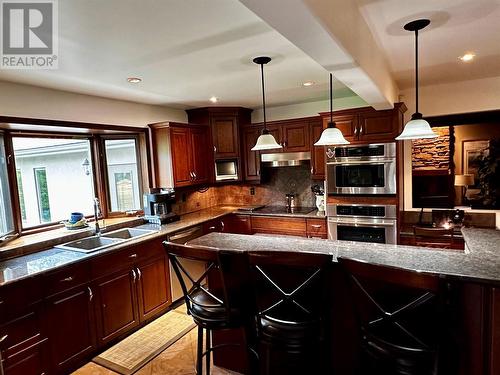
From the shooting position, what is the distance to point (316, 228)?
158 inches

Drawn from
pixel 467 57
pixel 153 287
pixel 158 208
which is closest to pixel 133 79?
pixel 158 208

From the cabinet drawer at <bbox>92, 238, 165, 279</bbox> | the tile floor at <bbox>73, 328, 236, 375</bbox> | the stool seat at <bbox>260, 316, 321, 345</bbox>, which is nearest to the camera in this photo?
the stool seat at <bbox>260, 316, 321, 345</bbox>

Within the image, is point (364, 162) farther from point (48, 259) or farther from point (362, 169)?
point (48, 259)

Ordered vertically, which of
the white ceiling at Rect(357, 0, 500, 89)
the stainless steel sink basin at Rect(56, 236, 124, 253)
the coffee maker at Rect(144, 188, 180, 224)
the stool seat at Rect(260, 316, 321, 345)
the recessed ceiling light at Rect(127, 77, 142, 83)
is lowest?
the stool seat at Rect(260, 316, 321, 345)

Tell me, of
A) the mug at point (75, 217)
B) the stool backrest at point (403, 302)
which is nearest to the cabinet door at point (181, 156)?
the mug at point (75, 217)

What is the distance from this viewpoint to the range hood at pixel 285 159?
4.27 meters

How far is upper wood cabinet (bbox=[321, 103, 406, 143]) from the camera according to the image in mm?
3430

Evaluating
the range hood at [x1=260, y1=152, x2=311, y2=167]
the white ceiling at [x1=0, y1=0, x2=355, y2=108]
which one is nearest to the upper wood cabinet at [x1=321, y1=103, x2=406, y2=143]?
the white ceiling at [x1=0, y1=0, x2=355, y2=108]

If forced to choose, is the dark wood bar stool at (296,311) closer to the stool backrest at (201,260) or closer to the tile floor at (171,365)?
the stool backrest at (201,260)

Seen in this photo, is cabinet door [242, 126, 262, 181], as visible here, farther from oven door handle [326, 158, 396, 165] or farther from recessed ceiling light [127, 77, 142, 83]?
recessed ceiling light [127, 77, 142, 83]

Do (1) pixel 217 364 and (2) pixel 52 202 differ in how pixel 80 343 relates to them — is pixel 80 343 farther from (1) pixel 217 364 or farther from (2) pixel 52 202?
(2) pixel 52 202

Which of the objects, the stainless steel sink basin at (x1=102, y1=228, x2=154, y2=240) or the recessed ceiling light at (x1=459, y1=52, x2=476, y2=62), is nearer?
the recessed ceiling light at (x1=459, y1=52, x2=476, y2=62)

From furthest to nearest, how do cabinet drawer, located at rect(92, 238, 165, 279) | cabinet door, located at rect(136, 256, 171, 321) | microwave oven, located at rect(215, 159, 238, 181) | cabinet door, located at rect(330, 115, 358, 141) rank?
microwave oven, located at rect(215, 159, 238, 181), cabinet door, located at rect(330, 115, 358, 141), cabinet door, located at rect(136, 256, 171, 321), cabinet drawer, located at rect(92, 238, 165, 279)

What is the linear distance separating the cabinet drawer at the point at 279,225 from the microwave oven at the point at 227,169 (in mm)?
732
